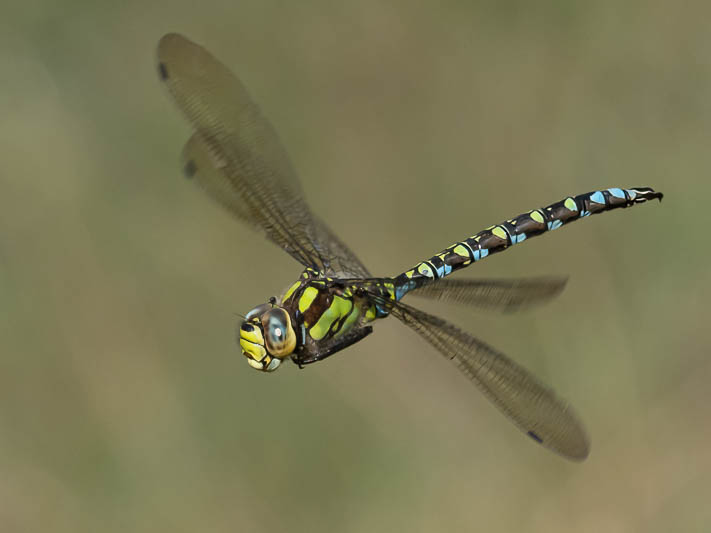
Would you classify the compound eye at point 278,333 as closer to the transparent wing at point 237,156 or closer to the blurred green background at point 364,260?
the transparent wing at point 237,156

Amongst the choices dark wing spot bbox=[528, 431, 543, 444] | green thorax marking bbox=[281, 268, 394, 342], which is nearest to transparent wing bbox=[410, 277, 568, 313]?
green thorax marking bbox=[281, 268, 394, 342]

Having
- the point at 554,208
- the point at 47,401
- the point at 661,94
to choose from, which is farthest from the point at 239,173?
the point at 661,94

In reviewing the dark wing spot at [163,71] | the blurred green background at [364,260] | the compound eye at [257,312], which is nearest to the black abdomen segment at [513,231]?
the compound eye at [257,312]

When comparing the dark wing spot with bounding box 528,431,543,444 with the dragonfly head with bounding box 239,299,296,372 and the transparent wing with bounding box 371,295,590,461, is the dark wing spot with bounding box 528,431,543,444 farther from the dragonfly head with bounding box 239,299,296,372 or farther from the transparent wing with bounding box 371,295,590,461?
the dragonfly head with bounding box 239,299,296,372

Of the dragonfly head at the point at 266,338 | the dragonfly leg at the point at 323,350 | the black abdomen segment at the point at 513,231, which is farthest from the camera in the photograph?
the black abdomen segment at the point at 513,231

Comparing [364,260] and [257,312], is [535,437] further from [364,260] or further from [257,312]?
[364,260]

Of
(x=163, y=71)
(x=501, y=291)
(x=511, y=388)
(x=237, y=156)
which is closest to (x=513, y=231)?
(x=501, y=291)
